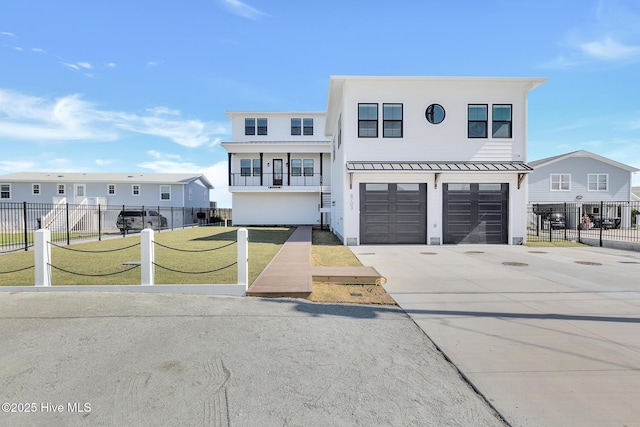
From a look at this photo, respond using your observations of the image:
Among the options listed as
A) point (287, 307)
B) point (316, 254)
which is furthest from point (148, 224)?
point (287, 307)

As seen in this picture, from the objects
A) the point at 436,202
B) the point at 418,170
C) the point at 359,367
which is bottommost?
the point at 359,367

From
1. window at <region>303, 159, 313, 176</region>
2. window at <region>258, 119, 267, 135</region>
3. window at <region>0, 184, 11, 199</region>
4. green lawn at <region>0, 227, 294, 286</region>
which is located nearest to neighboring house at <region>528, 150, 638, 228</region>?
window at <region>303, 159, 313, 176</region>

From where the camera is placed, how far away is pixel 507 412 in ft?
9.15

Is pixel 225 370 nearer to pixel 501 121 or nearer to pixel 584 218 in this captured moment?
pixel 501 121

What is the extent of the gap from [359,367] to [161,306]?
12.4 ft

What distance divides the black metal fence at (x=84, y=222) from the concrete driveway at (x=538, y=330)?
15058 mm

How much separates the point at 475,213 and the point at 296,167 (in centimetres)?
1661

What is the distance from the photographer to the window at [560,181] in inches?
1099

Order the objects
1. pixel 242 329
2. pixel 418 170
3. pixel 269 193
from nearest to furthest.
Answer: pixel 242 329, pixel 418 170, pixel 269 193

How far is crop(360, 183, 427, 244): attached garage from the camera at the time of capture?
14.7m

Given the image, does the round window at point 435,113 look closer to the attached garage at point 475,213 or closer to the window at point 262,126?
the attached garage at point 475,213

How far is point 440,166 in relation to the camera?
14.3m

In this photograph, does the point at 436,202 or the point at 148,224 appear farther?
the point at 148,224

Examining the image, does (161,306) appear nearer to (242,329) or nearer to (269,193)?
(242,329)
